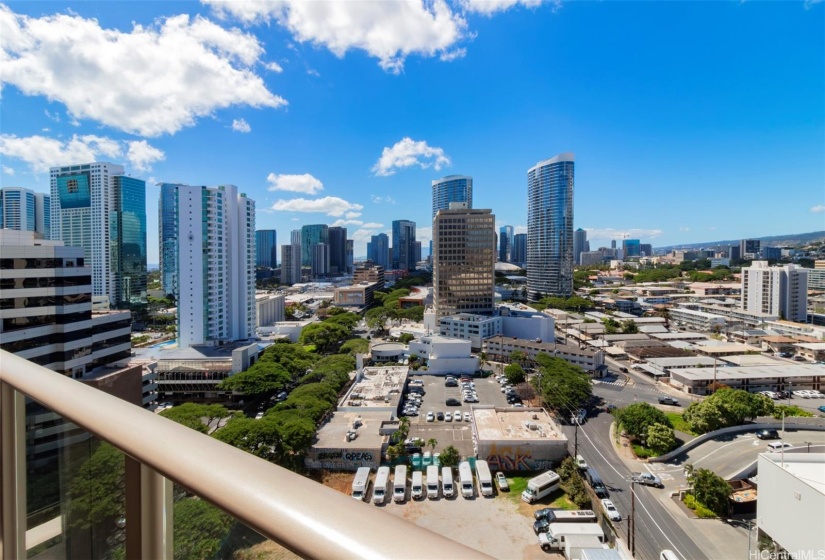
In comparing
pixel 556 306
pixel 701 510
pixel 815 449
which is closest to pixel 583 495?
pixel 701 510

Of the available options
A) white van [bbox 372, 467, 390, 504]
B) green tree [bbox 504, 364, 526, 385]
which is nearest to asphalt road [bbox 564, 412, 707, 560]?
green tree [bbox 504, 364, 526, 385]

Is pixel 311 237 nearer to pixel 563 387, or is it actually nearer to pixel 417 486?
pixel 563 387

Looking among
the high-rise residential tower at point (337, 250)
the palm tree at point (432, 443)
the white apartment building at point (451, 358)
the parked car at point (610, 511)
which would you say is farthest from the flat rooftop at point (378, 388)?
the high-rise residential tower at point (337, 250)

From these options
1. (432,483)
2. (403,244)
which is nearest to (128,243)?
(432,483)

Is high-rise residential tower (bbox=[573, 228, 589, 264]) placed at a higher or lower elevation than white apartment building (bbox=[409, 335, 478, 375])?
higher

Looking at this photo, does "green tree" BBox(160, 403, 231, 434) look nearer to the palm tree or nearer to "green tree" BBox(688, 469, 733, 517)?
the palm tree
